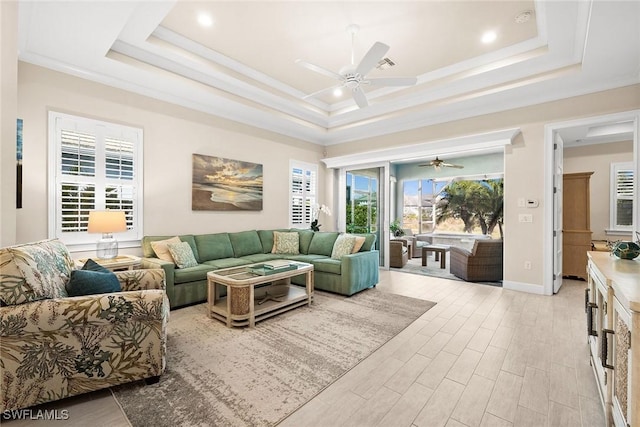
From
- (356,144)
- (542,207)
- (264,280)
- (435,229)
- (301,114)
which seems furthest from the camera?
(435,229)

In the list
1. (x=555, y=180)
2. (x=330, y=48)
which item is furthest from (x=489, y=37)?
(x=555, y=180)

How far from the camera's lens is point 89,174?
3646 mm

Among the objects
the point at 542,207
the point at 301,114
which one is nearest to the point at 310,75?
the point at 301,114

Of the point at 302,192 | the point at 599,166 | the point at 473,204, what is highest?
the point at 599,166

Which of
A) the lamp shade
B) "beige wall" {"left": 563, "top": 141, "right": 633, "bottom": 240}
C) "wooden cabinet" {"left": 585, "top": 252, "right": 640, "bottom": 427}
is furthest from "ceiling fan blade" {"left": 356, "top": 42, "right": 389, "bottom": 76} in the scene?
"beige wall" {"left": 563, "top": 141, "right": 633, "bottom": 240}

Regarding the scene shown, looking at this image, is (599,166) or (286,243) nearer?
(286,243)

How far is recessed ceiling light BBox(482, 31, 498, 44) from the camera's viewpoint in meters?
3.31

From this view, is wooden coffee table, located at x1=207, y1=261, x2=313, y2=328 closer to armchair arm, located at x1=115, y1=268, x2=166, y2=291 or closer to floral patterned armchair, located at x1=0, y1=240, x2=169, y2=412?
armchair arm, located at x1=115, y1=268, x2=166, y2=291

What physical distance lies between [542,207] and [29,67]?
6822 millimetres

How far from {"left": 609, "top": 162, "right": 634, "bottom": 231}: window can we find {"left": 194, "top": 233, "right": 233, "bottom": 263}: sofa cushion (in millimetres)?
7251

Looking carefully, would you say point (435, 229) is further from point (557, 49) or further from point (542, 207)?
point (557, 49)

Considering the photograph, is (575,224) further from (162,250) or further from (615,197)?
(162,250)

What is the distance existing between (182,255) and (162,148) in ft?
5.48

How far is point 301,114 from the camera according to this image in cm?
552
